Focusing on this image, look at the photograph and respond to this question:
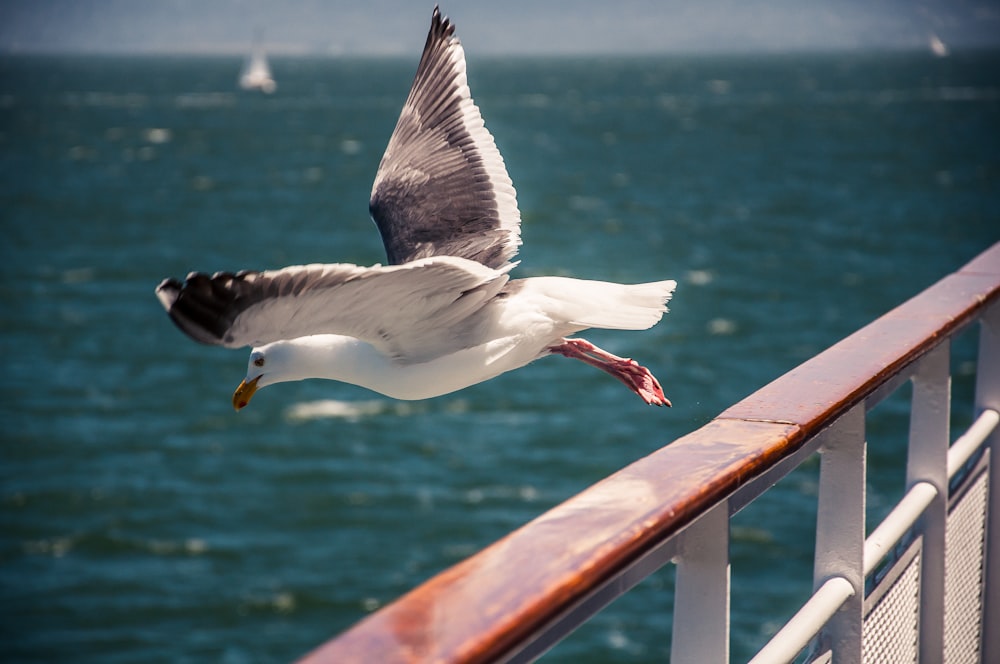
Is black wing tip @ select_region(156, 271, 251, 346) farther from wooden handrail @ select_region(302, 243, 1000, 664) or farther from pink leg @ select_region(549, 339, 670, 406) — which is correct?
pink leg @ select_region(549, 339, 670, 406)

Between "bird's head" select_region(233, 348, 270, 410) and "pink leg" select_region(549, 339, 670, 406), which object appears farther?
"pink leg" select_region(549, 339, 670, 406)

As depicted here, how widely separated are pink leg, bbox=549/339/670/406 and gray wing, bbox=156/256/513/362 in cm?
39

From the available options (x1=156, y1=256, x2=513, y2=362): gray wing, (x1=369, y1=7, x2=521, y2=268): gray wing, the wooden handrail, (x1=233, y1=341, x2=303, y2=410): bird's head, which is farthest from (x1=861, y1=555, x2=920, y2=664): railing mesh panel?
(x1=369, y1=7, x2=521, y2=268): gray wing

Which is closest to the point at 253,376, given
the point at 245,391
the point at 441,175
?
the point at 245,391

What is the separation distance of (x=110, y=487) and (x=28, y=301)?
52.2ft

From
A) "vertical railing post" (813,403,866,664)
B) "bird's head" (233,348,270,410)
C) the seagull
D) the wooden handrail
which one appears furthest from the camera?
"bird's head" (233,348,270,410)

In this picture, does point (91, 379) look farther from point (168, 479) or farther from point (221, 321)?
point (221, 321)

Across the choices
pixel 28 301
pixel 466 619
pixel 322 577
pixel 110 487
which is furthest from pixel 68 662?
pixel 28 301

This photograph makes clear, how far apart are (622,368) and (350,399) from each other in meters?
20.3

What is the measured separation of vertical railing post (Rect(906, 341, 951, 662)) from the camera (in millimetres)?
2492

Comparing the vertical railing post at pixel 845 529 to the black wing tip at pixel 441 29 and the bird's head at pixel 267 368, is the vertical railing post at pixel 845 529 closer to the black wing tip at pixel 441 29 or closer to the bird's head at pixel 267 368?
the bird's head at pixel 267 368

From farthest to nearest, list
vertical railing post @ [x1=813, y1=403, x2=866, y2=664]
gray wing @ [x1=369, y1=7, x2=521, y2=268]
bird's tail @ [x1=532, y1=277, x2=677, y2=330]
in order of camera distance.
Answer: gray wing @ [x1=369, y1=7, x2=521, y2=268], bird's tail @ [x1=532, y1=277, x2=677, y2=330], vertical railing post @ [x1=813, y1=403, x2=866, y2=664]

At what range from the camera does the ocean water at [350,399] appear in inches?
580

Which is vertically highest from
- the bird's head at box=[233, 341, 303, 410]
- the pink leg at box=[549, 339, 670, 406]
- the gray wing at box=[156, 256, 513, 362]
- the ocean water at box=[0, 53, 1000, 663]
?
the gray wing at box=[156, 256, 513, 362]
